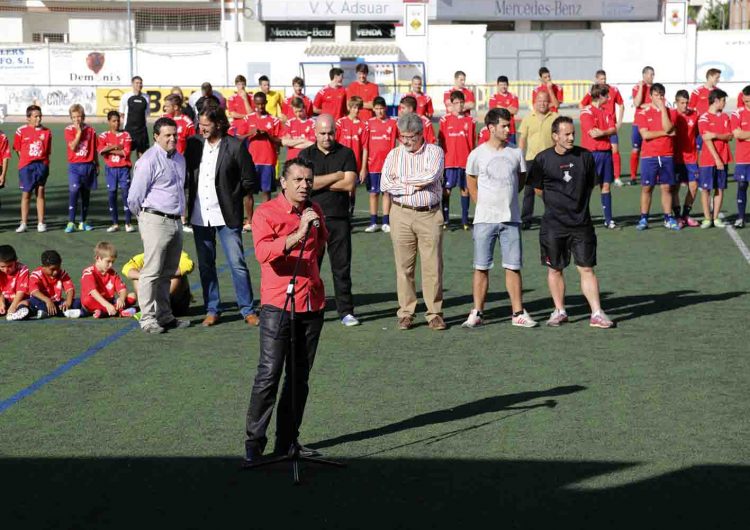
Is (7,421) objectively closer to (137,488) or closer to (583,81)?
(137,488)

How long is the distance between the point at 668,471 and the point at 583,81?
4786 centimetres

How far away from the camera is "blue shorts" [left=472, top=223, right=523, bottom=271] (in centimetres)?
1088

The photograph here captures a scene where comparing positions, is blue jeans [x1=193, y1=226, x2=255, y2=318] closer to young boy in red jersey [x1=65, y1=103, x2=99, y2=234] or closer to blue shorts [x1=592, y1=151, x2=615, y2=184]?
young boy in red jersey [x1=65, y1=103, x2=99, y2=234]

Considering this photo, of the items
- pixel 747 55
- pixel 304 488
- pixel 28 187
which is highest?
pixel 747 55

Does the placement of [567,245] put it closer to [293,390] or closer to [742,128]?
[293,390]

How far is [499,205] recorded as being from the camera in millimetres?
10859

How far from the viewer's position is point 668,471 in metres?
6.80

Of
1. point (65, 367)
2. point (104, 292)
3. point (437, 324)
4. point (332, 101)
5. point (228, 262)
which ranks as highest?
point (332, 101)

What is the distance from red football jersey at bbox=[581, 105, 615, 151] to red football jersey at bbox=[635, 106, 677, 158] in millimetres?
502

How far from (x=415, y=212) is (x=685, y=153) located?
807cm

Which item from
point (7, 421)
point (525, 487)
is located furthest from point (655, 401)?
point (7, 421)

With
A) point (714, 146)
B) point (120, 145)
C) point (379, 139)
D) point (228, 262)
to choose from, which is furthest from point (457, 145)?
point (228, 262)

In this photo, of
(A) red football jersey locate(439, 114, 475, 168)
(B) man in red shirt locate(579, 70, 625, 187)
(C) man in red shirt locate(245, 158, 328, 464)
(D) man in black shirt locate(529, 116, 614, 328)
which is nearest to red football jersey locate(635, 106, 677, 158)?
(B) man in red shirt locate(579, 70, 625, 187)

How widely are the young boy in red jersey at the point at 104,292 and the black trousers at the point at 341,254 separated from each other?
6.73 feet
